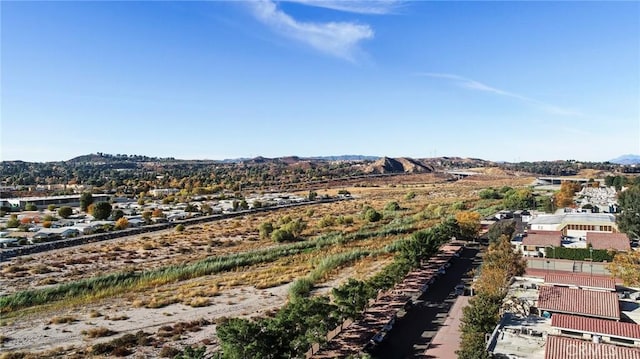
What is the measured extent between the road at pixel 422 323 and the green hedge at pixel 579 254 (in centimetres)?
737

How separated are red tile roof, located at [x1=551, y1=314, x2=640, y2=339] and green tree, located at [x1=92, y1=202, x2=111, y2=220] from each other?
2346 inches

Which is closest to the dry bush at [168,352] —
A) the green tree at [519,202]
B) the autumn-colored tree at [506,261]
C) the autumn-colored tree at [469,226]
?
the autumn-colored tree at [506,261]

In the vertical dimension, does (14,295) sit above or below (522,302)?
below

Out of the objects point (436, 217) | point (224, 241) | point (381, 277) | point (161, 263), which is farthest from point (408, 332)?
point (436, 217)

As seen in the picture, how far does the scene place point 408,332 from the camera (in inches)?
858

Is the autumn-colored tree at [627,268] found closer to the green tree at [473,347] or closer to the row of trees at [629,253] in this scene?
the row of trees at [629,253]

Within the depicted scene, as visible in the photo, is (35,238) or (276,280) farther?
(35,238)

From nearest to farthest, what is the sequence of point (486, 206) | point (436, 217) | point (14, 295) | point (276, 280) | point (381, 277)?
point (381, 277) → point (14, 295) → point (276, 280) → point (436, 217) → point (486, 206)

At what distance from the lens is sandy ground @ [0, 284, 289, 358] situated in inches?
824

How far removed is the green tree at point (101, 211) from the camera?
61.5 meters

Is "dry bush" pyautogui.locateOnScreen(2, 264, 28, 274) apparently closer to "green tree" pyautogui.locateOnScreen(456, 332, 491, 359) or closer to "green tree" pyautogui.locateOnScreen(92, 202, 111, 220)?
"green tree" pyautogui.locateOnScreen(92, 202, 111, 220)

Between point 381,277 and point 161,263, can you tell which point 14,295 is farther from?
point 381,277

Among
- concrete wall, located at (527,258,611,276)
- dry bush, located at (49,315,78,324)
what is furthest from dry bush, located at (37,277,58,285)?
concrete wall, located at (527,258,611,276)

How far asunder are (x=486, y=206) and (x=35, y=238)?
65322mm
